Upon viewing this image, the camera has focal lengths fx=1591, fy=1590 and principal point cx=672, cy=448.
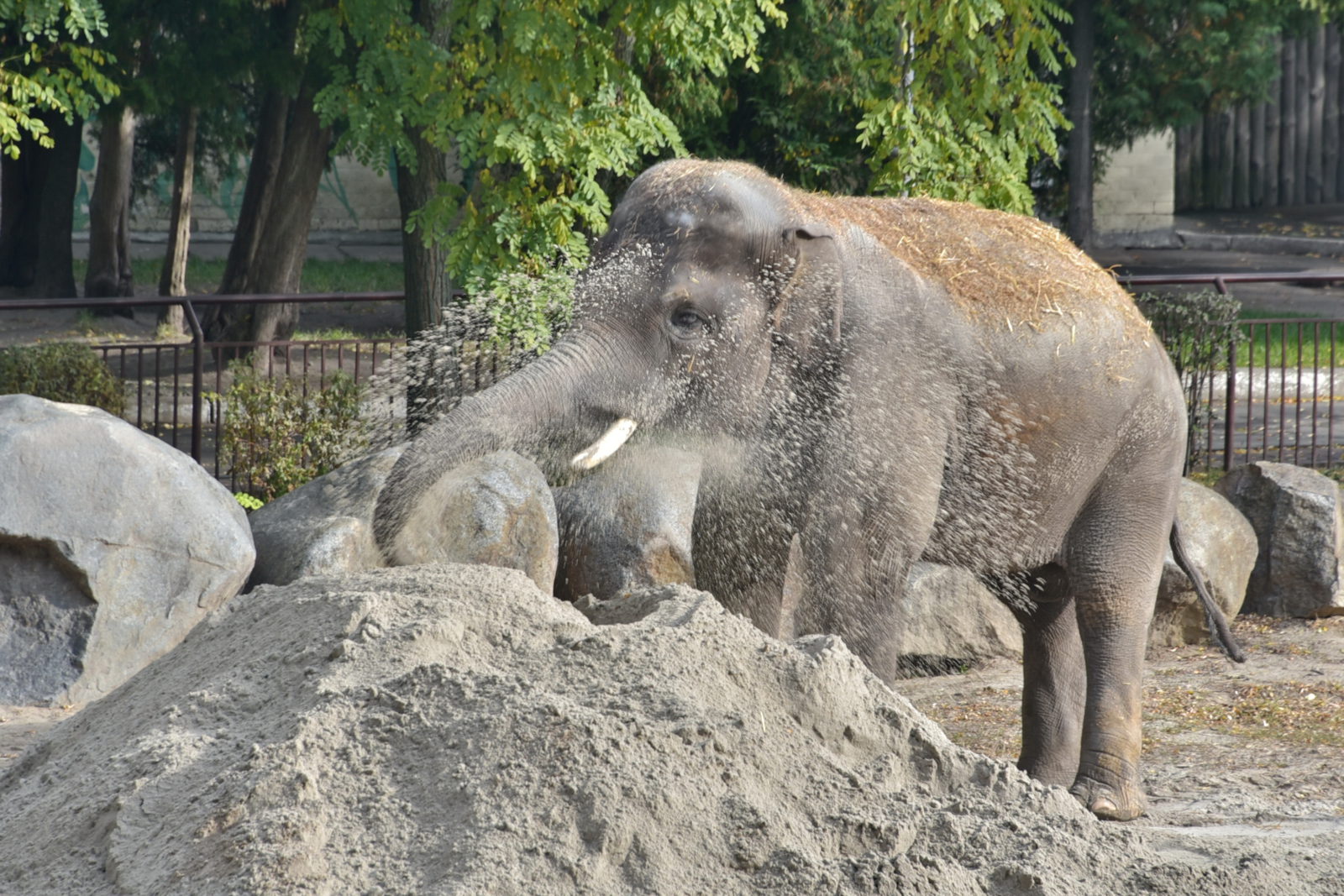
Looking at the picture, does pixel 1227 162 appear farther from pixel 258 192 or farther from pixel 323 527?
pixel 323 527

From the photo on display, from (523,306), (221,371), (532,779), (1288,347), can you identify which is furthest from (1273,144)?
(532,779)

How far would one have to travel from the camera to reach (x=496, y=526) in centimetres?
682

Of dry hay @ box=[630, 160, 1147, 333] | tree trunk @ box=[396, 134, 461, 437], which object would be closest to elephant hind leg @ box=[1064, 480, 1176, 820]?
dry hay @ box=[630, 160, 1147, 333]

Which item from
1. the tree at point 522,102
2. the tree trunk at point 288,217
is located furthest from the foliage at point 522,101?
the tree trunk at point 288,217

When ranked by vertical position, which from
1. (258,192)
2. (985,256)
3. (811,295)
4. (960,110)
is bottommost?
(811,295)

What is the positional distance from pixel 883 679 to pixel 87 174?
80.1ft

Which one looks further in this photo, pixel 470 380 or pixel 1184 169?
pixel 1184 169

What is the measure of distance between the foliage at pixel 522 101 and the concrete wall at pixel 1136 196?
17239 millimetres

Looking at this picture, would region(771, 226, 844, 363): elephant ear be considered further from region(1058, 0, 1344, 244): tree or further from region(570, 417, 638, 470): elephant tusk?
region(1058, 0, 1344, 244): tree

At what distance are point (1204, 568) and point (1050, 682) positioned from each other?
2.83 metres

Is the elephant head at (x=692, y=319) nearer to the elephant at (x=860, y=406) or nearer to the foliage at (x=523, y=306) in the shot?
the elephant at (x=860, y=406)

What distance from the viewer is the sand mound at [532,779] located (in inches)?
114

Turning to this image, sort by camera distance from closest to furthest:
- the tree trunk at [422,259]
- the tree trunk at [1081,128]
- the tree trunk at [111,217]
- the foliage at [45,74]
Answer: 1. the foliage at [45,74]
2. the tree trunk at [422,259]
3. the tree trunk at [111,217]
4. the tree trunk at [1081,128]

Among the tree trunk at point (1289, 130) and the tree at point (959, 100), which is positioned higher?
the tree trunk at point (1289, 130)
